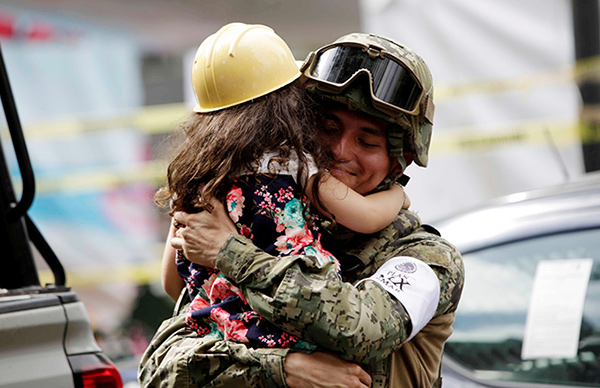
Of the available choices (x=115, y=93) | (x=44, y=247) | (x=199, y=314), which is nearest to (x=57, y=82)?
(x=115, y=93)

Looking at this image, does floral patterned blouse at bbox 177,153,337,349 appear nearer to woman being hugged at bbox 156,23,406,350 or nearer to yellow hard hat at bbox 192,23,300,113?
woman being hugged at bbox 156,23,406,350

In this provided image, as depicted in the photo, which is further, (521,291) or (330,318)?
(521,291)

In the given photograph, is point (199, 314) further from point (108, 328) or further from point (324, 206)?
point (108, 328)

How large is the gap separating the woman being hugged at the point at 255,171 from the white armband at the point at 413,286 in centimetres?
12

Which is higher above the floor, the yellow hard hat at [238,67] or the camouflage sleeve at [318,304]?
the yellow hard hat at [238,67]

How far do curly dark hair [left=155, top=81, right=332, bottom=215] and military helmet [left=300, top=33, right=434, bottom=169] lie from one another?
0.09 metres

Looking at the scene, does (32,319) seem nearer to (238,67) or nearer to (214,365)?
(214,365)

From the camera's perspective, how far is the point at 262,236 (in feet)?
6.56

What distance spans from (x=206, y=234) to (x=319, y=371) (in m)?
0.43

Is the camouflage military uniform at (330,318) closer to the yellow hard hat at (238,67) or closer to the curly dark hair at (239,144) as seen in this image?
the curly dark hair at (239,144)

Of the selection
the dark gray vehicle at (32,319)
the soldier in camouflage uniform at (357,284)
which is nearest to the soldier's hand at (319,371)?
the soldier in camouflage uniform at (357,284)

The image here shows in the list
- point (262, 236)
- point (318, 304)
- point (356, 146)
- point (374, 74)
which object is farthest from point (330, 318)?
point (374, 74)

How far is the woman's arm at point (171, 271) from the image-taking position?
236 cm

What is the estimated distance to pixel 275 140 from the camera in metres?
2.01
